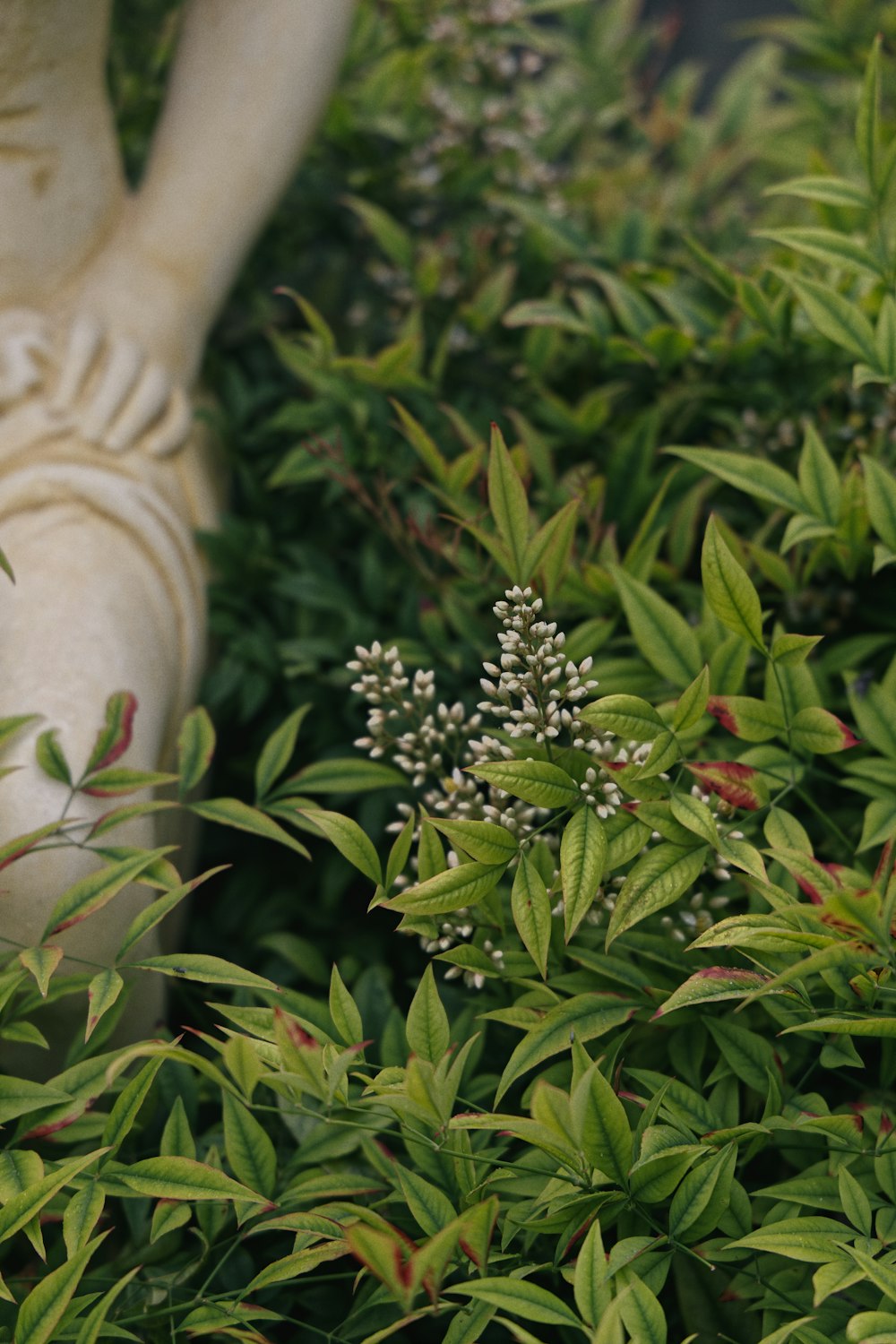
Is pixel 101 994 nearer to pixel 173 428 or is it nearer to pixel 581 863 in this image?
pixel 581 863

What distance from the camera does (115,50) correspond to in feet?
4.66

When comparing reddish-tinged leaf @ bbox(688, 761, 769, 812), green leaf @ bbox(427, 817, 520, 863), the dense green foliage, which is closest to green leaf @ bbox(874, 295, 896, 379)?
the dense green foliage

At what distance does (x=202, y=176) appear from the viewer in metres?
1.17

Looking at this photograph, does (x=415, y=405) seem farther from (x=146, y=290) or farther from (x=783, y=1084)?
(x=783, y=1084)

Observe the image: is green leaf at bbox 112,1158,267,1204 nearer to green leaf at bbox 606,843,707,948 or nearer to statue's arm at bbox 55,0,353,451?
green leaf at bbox 606,843,707,948

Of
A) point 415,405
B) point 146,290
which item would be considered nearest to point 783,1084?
point 415,405

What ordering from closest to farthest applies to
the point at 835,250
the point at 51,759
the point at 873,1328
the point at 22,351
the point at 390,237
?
the point at 873,1328, the point at 51,759, the point at 835,250, the point at 22,351, the point at 390,237

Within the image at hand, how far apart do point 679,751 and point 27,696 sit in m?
0.47

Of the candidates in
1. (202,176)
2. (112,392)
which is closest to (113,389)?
(112,392)

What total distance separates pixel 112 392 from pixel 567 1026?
69cm

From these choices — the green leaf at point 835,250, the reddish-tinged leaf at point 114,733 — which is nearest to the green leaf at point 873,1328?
the reddish-tinged leaf at point 114,733

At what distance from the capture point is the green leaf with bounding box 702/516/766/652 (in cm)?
73

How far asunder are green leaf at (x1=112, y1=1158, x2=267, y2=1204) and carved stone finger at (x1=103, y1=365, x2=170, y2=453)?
62cm

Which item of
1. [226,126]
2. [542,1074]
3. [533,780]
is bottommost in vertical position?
[542,1074]
